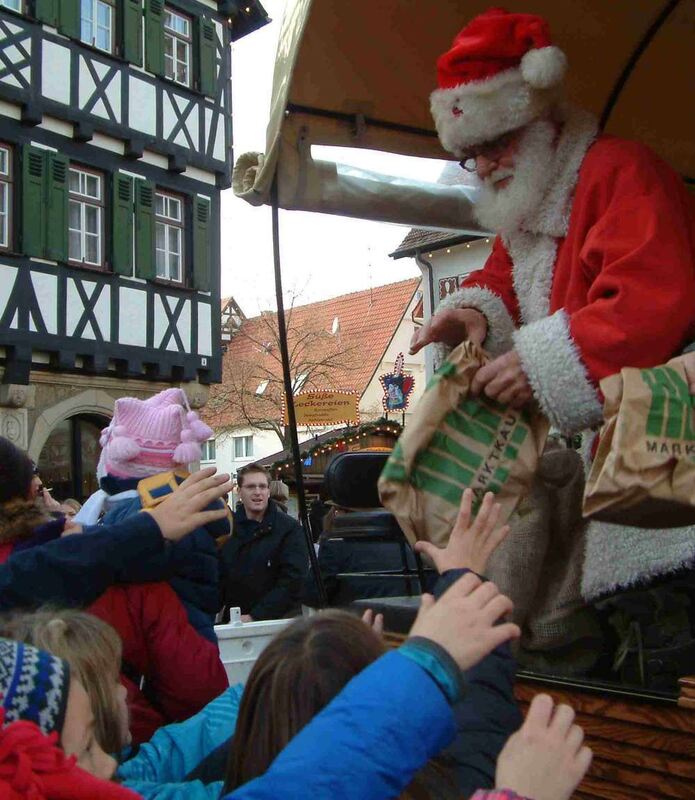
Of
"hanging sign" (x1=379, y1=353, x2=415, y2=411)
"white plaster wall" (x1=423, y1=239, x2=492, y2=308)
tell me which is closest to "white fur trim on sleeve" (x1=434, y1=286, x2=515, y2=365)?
"white plaster wall" (x1=423, y1=239, x2=492, y2=308)

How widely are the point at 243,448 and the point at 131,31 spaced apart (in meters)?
20.1

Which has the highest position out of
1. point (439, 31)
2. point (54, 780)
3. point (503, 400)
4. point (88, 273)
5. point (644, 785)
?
point (88, 273)

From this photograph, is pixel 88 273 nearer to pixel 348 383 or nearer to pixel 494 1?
pixel 494 1

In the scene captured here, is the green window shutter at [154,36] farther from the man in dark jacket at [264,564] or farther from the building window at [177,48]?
the man in dark jacket at [264,564]

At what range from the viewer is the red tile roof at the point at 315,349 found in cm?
2477

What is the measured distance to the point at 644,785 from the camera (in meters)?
2.00

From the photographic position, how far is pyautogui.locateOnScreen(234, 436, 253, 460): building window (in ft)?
108

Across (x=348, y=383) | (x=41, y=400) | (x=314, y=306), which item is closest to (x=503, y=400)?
(x=41, y=400)

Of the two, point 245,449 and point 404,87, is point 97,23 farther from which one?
point 245,449

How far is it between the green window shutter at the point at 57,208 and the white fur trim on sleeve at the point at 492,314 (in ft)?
36.5

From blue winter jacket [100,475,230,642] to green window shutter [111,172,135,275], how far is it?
1144cm

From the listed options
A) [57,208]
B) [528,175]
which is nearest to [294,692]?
[528,175]

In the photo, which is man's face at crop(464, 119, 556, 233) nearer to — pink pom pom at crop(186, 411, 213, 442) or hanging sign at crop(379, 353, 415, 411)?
pink pom pom at crop(186, 411, 213, 442)

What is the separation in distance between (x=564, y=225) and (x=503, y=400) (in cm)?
56
